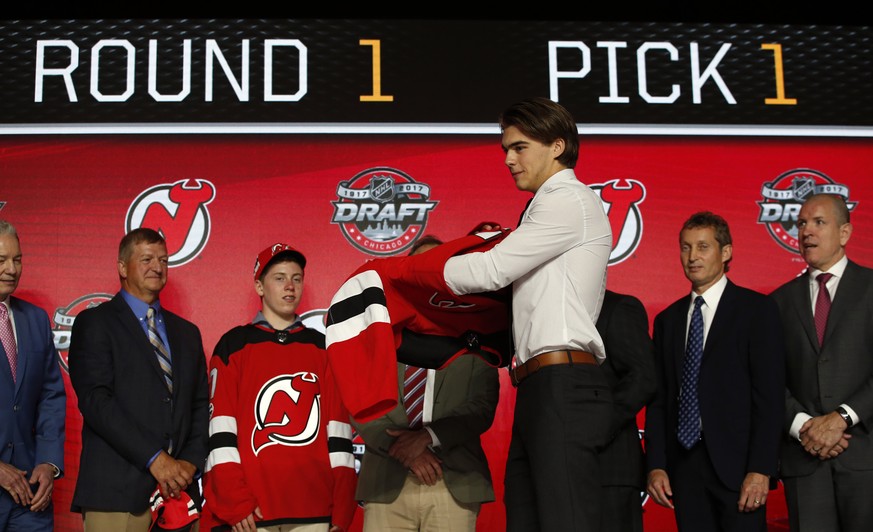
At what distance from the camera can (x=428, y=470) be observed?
346 centimetres

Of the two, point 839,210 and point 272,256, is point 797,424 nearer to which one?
point 839,210

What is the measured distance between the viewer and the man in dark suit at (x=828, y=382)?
3.46 metres

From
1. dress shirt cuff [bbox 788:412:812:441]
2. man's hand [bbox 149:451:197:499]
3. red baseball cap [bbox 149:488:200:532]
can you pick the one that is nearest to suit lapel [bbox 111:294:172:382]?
man's hand [bbox 149:451:197:499]

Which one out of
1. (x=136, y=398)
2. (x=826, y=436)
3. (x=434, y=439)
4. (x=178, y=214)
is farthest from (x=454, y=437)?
(x=178, y=214)

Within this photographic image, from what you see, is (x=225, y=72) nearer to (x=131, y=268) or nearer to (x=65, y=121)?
(x=65, y=121)

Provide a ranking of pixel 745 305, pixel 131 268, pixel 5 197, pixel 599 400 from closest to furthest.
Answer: pixel 599 400 < pixel 745 305 < pixel 131 268 < pixel 5 197

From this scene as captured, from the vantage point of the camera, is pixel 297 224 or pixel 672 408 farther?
pixel 297 224

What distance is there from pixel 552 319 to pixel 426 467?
1.16 meters

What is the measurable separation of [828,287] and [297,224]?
96.3 inches

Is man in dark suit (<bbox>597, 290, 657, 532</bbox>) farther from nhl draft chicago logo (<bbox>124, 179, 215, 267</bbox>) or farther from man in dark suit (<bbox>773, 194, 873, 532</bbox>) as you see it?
nhl draft chicago logo (<bbox>124, 179, 215, 267</bbox>)

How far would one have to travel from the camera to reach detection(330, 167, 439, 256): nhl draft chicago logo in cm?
476

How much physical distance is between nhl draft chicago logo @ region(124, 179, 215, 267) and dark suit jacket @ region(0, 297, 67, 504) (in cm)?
86

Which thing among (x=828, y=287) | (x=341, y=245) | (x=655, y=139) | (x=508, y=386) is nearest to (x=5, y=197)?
(x=341, y=245)

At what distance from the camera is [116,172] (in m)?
4.75
